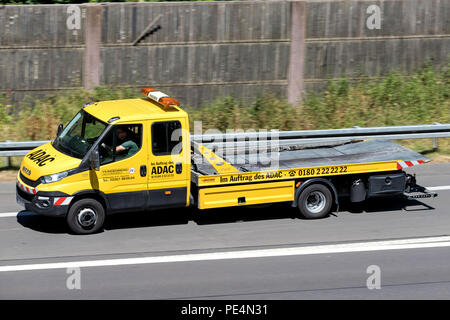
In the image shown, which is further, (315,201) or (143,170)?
(315,201)

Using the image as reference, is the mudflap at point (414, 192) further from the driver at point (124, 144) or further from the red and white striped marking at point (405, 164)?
the driver at point (124, 144)

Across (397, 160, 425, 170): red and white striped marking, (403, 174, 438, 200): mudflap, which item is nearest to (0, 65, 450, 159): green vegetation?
(403, 174, 438, 200): mudflap

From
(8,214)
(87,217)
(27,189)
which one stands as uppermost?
(27,189)

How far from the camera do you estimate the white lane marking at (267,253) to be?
32.9 feet

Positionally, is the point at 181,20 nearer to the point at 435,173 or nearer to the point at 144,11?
the point at 144,11

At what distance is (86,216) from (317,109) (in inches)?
306

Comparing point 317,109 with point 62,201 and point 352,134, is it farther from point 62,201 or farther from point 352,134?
point 62,201

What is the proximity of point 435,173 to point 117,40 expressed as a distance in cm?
771

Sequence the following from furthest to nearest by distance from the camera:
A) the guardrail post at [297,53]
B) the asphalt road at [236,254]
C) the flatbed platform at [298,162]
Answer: the guardrail post at [297,53]
the flatbed platform at [298,162]
the asphalt road at [236,254]

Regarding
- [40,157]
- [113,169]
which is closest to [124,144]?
[113,169]

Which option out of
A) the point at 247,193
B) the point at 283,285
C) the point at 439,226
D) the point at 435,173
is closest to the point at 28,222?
the point at 247,193

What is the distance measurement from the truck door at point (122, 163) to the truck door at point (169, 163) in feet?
0.48

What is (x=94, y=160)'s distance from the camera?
1079cm

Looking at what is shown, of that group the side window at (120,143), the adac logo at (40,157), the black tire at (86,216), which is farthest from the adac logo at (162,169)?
the adac logo at (40,157)
